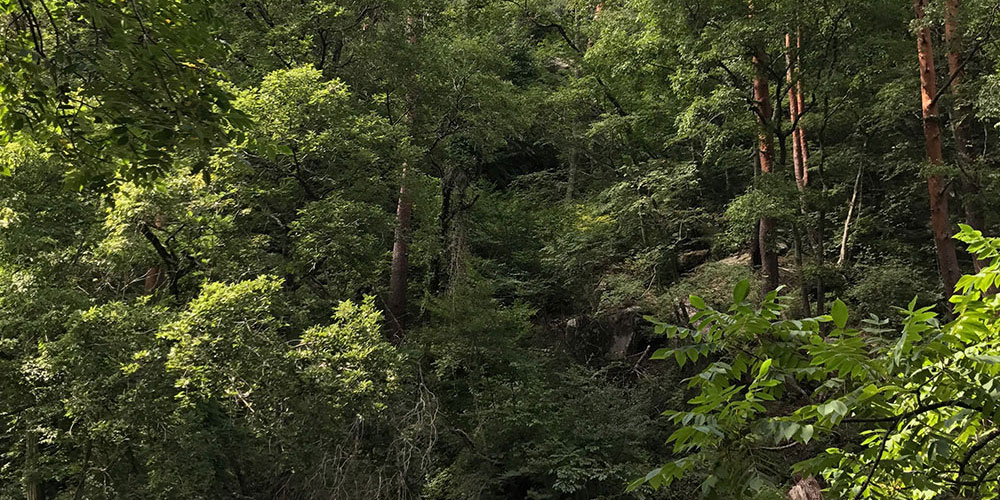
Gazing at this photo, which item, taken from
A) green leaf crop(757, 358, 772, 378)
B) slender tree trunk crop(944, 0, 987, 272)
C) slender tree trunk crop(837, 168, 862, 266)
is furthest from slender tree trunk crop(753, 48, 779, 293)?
green leaf crop(757, 358, 772, 378)

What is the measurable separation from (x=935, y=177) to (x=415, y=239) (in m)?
8.01

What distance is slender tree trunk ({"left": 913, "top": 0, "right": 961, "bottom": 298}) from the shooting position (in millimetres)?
8594

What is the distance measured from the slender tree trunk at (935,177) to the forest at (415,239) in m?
0.04

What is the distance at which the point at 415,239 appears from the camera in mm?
11742

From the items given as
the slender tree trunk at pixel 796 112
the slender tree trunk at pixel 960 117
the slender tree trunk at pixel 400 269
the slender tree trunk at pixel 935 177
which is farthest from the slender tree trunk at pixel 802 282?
the slender tree trunk at pixel 400 269

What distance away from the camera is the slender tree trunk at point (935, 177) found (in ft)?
28.2

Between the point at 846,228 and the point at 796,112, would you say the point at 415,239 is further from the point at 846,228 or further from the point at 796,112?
the point at 846,228

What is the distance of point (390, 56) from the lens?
11328mm

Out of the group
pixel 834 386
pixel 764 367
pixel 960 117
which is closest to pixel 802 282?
pixel 960 117

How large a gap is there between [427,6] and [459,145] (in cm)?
363

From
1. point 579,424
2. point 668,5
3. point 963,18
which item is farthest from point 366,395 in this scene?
point 963,18

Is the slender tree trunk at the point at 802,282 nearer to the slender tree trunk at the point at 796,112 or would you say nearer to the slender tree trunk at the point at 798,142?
the slender tree trunk at the point at 798,142

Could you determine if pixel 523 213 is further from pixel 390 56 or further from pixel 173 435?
pixel 173 435

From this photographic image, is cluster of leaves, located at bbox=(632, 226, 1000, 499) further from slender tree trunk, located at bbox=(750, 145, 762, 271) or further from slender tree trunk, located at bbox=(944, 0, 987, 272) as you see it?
slender tree trunk, located at bbox=(750, 145, 762, 271)
